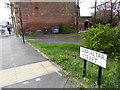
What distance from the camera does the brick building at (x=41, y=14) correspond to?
54.4 feet

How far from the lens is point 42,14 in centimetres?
1727

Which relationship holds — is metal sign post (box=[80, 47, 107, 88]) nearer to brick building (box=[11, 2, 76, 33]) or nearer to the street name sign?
the street name sign

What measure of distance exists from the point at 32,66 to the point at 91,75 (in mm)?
2599

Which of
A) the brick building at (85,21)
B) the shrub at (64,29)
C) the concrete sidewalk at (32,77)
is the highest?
the brick building at (85,21)

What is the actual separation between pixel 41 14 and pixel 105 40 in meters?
13.7

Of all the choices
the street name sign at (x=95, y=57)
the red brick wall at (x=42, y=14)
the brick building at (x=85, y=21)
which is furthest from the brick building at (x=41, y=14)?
the street name sign at (x=95, y=57)

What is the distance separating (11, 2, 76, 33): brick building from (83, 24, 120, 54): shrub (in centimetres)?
1269

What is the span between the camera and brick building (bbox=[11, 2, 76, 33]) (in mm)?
16578

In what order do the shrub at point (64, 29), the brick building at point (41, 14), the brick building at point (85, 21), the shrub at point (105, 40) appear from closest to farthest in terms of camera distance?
the shrub at point (105, 40) → the brick building at point (41, 14) → the shrub at point (64, 29) → the brick building at point (85, 21)

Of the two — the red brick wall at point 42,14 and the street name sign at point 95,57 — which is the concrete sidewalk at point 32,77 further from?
the red brick wall at point 42,14

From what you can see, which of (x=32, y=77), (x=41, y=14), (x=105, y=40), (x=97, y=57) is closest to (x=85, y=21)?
(x=41, y=14)

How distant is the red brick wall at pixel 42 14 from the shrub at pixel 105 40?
12.7m

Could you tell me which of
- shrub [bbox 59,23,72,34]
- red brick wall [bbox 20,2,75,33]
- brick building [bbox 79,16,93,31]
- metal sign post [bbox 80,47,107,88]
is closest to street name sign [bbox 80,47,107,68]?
metal sign post [bbox 80,47,107,88]

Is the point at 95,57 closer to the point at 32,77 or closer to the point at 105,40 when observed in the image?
the point at 32,77
